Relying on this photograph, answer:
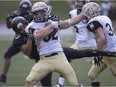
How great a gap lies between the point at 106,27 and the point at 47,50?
41.3 inches

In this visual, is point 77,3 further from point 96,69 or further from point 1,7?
point 1,7

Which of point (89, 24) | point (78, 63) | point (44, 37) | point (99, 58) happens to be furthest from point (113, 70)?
point (78, 63)

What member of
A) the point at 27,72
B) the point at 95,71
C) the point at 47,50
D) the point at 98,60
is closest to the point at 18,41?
the point at 27,72

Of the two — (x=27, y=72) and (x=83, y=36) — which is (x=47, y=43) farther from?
(x=27, y=72)

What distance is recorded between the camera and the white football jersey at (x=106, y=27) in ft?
25.2

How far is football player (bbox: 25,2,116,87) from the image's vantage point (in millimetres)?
7328

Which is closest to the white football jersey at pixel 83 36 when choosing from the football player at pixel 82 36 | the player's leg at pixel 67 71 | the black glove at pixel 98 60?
the football player at pixel 82 36

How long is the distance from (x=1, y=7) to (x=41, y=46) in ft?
62.6

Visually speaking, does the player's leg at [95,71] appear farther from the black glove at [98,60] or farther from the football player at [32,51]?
the football player at [32,51]

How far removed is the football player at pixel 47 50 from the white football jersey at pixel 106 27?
1.53 ft

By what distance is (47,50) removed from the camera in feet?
24.5

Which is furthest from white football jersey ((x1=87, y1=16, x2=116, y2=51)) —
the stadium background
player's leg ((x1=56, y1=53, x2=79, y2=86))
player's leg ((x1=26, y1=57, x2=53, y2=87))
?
the stadium background

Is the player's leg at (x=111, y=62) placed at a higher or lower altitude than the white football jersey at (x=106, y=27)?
lower

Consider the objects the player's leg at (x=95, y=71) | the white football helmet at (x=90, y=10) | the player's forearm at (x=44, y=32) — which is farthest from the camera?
the player's leg at (x=95, y=71)
